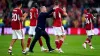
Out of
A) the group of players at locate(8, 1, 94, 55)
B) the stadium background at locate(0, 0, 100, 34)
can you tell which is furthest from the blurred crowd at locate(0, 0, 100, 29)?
the group of players at locate(8, 1, 94, 55)

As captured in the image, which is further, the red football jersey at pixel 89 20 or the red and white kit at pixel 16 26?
the red football jersey at pixel 89 20

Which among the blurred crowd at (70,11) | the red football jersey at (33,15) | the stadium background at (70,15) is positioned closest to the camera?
the red football jersey at (33,15)

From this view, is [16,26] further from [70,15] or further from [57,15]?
[70,15]

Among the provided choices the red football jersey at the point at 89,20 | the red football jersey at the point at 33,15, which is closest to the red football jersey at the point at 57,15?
the red football jersey at the point at 33,15

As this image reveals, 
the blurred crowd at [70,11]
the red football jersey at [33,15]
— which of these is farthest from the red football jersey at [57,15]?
the blurred crowd at [70,11]

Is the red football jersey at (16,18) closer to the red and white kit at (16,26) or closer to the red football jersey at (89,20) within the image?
the red and white kit at (16,26)

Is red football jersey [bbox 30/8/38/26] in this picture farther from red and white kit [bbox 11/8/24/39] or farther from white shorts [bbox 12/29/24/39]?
white shorts [bbox 12/29/24/39]

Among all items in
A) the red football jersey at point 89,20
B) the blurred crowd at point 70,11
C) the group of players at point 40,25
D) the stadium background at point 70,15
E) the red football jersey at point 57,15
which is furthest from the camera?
the blurred crowd at point 70,11

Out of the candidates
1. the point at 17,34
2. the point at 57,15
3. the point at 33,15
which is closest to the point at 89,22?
the point at 57,15

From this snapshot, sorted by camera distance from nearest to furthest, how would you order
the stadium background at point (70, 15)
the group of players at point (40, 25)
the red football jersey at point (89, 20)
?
the group of players at point (40, 25) < the red football jersey at point (89, 20) < the stadium background at point (70, 15)

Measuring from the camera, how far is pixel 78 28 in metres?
42.2

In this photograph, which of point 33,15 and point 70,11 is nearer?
point 33,15

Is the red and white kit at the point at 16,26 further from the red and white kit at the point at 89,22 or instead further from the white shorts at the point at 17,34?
the red and white kit at the point at 89,22

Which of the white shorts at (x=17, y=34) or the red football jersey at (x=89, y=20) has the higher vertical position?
the red football jersey at (x=89, y=20)
